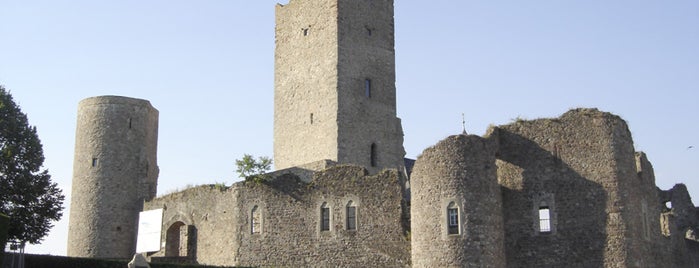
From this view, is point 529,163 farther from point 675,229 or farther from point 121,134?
point 121,134

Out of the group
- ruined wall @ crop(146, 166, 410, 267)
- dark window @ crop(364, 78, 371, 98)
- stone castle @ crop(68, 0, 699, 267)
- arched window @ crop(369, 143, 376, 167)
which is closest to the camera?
stone castle @ crop(68, 0, 699, 267)

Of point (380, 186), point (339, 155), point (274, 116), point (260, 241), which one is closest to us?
point (380, 186)

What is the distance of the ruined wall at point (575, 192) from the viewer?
3067 centimetres

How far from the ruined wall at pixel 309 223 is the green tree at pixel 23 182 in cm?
761

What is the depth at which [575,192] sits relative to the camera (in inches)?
1234

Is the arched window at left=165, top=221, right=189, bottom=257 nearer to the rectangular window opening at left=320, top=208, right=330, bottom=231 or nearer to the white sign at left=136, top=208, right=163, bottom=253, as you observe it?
the white sign at left=136, top=208, right=163, bottom=253

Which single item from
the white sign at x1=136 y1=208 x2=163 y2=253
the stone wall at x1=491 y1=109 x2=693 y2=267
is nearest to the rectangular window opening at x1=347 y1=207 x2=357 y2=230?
the stone wall at x1=491 y1=109 x2=693 y2=267

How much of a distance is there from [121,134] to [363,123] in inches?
506

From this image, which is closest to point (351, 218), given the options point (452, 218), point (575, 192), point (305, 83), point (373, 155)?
point (452, 218)

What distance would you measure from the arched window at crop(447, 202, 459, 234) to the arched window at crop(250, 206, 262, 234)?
953cm

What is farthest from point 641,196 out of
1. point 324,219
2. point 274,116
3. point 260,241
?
point 274,116

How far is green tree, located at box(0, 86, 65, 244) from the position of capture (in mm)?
41469

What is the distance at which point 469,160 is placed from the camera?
102ft

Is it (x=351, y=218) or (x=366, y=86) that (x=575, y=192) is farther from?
(x=366, y=86)
